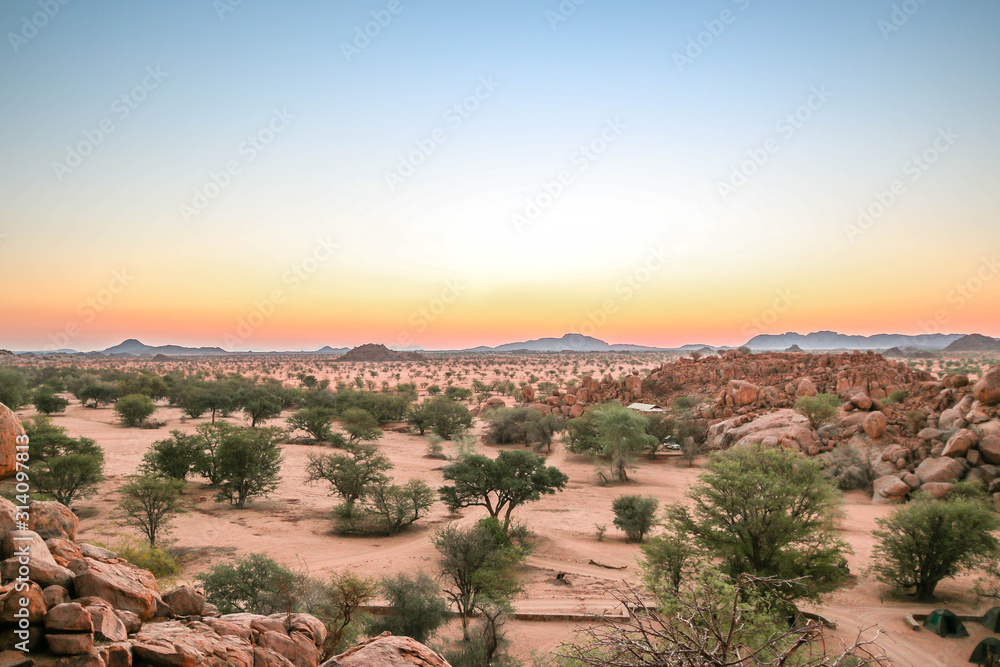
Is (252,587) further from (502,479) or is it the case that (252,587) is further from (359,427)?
(359,427)

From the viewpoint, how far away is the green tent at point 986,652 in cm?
1407

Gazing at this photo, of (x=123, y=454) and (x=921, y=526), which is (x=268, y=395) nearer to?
(x=123, y=454)

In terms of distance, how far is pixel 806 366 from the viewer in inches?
2261

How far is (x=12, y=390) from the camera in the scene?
4941 cm

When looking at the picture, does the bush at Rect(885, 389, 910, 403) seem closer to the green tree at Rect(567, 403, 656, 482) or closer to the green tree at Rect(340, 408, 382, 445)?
the green tree at Rect(567, 403, 656, 482)

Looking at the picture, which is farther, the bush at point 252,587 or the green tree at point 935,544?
the green tree at point 935,544

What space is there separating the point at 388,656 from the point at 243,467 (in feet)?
87.1

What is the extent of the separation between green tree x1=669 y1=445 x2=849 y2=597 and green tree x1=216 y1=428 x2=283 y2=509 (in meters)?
23.8

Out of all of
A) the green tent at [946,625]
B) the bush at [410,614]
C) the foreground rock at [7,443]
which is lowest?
the green tent at [946,625]

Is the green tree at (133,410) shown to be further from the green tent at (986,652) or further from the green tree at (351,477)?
the green tent at (986,652)

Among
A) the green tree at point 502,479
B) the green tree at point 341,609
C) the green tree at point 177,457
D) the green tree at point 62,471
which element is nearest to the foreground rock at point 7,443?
the green tree at point 341,609

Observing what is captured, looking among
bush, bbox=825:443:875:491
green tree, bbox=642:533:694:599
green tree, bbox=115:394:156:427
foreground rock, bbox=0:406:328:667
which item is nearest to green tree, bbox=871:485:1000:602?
green tree, bbox=642:533:694:599

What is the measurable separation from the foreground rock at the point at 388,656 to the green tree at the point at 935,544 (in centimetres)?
2033

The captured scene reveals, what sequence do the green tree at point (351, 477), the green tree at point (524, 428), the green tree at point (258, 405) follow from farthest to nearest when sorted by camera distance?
1. the green tree at point (258, 405)
2. the green tree at point (524, 428)
3. the green tree at point (351, 477)
